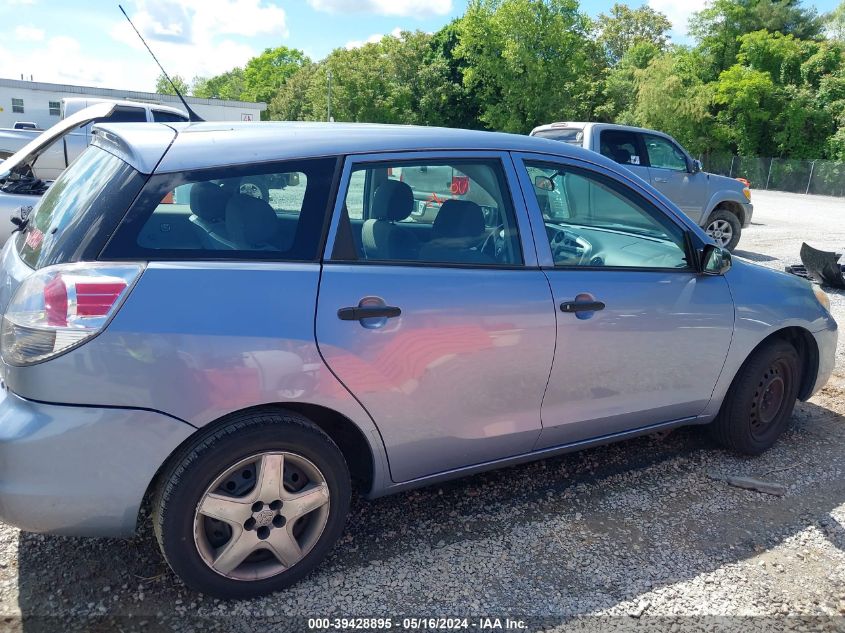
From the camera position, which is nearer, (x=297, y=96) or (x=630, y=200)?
(x=630, y=200)

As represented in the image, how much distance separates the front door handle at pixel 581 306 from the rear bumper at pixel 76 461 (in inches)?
65.5

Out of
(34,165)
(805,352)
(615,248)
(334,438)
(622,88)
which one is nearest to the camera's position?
(334,438)

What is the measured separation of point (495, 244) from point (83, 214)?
5.39ft

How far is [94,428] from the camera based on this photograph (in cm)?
219

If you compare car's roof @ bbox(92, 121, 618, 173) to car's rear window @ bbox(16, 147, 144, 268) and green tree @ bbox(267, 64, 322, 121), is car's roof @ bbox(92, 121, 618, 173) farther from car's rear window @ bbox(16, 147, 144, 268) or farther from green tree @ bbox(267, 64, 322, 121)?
green tree @ bbox(267, 64, 322, 121)

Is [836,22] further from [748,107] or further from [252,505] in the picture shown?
[252,505]

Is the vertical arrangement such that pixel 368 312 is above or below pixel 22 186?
below

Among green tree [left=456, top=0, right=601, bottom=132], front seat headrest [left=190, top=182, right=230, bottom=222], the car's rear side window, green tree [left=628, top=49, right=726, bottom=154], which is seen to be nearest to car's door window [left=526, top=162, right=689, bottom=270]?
the car's rear side window

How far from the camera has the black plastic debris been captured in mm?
8484

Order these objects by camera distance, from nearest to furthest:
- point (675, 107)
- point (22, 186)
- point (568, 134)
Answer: point (22, 186)
point (568, 134)
point (675, 107)

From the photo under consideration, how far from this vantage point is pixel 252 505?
2.48m

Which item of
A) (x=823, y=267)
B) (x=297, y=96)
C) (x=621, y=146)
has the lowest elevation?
(x=823, y=267)

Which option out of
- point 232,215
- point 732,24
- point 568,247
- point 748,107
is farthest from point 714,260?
point 732,24

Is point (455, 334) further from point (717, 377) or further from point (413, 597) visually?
point (717, 377)
